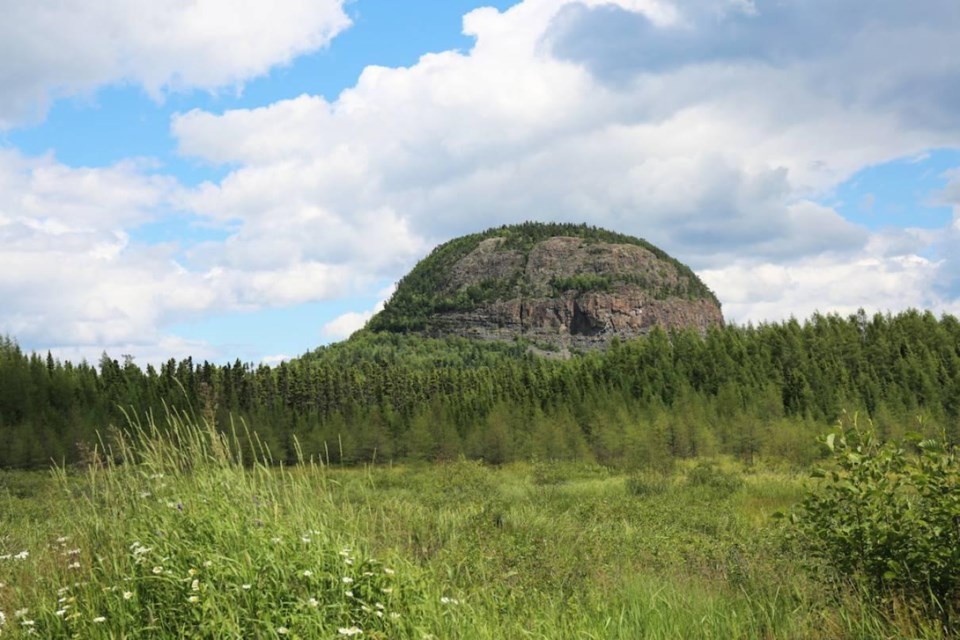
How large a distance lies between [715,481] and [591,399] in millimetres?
52009

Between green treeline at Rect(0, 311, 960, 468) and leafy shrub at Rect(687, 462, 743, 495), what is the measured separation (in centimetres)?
1511

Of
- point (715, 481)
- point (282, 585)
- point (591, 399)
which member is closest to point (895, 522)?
point (282, 585)

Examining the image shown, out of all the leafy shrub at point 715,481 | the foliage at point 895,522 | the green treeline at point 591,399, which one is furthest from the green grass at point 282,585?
the green treeline at point 591,399

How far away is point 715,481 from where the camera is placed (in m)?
37.8

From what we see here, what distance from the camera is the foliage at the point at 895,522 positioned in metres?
5.71

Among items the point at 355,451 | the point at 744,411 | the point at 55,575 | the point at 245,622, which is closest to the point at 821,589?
the point at 245,622

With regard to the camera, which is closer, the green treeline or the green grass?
the green grass

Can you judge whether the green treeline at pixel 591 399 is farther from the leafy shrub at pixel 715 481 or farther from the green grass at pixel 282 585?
the green grass at pixel 282 585

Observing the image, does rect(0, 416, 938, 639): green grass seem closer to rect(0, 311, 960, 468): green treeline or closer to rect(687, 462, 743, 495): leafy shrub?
rect(687, 462, 743, 495): leafy shrub

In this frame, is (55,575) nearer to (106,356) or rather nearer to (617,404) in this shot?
(617,404)

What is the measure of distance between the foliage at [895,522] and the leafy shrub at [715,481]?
29414 mm

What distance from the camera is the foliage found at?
18.7ft

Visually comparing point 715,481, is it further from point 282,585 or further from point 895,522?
point 282,585

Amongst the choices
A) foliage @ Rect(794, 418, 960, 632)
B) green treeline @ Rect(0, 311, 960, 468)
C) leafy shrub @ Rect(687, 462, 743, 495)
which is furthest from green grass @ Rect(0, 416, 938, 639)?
green treeline @ Rect(0, 311, 960, 468)
